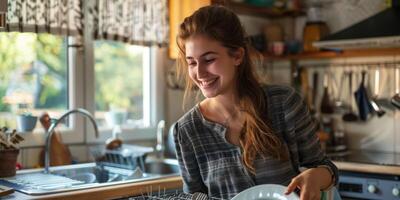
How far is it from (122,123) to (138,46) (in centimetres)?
42

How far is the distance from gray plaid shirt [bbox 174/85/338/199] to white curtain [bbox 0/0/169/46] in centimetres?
105

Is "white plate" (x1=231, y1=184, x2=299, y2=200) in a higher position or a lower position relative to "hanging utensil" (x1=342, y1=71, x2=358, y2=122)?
lower

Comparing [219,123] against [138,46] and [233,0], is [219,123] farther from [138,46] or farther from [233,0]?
[233,0]

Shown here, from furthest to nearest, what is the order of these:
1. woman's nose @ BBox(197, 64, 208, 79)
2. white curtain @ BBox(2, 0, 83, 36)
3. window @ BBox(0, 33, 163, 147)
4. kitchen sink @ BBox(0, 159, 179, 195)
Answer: window @ BBox(0, 33, 163, 147)
white curtain @ BBox(2, 0, 83, 36)
kitchen sink @ BBox(0, 159, 179, 195)
woman's nose @ BBox(197, 64, 208, 79)

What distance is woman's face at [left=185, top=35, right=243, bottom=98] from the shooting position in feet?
4.68

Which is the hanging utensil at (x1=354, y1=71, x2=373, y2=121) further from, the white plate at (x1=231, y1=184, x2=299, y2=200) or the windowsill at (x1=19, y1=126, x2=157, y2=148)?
the white plate at (x1=231, y1=184, x2=299, y2=200)

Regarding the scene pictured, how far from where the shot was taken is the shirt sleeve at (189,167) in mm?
1575

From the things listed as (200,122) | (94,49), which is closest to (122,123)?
(94,49)

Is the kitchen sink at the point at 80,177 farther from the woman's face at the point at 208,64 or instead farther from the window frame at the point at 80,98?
the woman's face at the point at 208,64

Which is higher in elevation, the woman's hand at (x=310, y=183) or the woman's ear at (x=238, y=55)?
the woman's ear at (x=238, y=55)

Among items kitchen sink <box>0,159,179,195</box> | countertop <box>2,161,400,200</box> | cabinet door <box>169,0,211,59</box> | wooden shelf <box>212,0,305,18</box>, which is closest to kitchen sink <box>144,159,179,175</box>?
kitchen sink <box>0,159,179,195</box>

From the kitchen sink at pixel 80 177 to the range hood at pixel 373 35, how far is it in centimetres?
104

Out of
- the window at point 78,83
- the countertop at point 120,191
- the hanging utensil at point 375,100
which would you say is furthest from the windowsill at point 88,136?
the hanging utensil at point 375,100

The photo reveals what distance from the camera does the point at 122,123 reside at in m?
2.69
